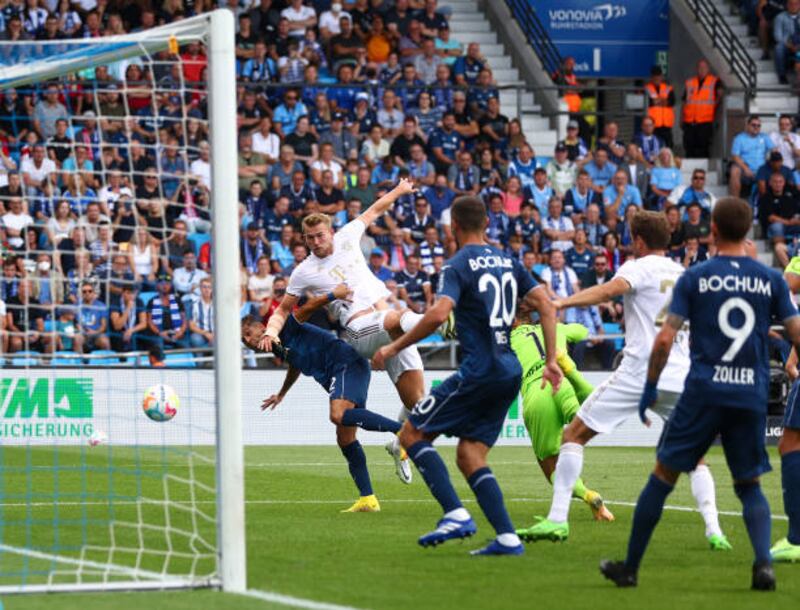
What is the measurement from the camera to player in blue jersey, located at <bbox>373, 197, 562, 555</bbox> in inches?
385

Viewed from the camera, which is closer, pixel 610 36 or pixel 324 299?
pixel 324 299

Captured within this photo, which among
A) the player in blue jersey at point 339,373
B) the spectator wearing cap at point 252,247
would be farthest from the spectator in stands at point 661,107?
the player in blue jersey at point 339,373

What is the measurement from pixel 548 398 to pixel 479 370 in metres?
2.50

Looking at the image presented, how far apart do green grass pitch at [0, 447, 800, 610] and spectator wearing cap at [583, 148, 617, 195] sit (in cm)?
1268

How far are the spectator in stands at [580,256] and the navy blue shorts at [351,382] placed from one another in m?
12.4

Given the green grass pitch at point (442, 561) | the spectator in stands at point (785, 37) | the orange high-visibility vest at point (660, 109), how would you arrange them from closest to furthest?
the green grass pitch at point (442, 561), the orange high-visibility vest at point (660, 109), the spectator in stands at point (785, 37)

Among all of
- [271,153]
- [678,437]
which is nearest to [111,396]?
[271,153]

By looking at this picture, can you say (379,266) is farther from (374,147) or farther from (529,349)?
(529,349)

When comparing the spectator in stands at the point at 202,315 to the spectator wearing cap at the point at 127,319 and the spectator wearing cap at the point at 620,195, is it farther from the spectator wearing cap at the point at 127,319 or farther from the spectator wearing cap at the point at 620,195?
the spectator wearing cap at the point at 620,195

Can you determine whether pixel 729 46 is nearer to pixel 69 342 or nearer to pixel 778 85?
pixel 778 85

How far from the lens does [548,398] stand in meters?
12.2

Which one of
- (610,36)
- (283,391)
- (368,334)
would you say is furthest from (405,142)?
(368,334)

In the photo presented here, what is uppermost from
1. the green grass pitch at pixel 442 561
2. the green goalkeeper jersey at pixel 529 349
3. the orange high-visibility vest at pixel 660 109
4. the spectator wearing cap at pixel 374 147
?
the orange high-visibility vest at pixel 660 109

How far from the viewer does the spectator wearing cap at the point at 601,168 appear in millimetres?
27859
